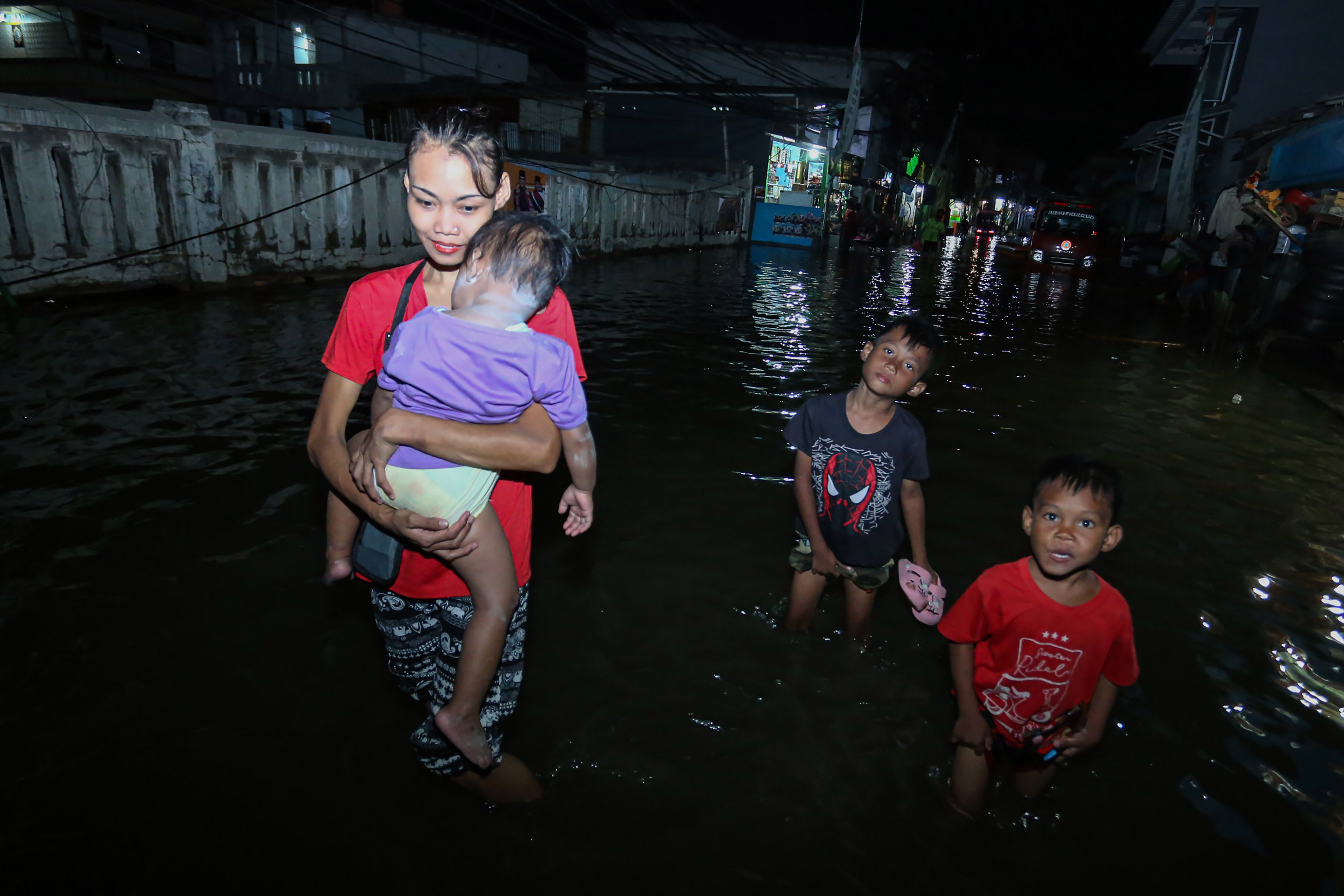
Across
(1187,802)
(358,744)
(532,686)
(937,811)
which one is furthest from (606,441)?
(1187,802)

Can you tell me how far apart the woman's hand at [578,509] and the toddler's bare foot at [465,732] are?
59cm

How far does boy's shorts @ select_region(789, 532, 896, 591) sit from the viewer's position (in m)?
3.26

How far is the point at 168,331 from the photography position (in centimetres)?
828

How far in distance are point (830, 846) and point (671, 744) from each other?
0.70 metres

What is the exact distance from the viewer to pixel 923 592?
3033mm

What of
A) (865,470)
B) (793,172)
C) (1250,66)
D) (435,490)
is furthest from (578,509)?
(793,172)

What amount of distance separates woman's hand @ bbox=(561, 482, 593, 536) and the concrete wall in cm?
1042

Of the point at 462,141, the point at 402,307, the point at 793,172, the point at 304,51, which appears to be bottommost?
the point at 402,307

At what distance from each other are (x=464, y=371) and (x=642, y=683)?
6.25ft

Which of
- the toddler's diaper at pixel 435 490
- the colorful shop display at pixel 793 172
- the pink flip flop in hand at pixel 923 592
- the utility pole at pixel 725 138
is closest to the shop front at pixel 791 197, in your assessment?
the colorful shop display at pixel 793 172

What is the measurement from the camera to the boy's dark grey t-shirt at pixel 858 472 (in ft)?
10.0

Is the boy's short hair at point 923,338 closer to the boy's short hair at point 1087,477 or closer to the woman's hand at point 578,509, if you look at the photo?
the boy's short hair at point 1087,477

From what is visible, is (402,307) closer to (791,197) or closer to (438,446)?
(438,446)

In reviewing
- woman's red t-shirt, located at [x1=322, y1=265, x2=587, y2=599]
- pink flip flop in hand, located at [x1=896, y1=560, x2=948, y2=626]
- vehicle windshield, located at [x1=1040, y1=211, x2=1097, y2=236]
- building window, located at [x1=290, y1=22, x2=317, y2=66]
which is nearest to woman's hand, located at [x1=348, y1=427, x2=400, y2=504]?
woman's red t-shirt, located at [x1=322, y1=265, x2=587, y2=599]
